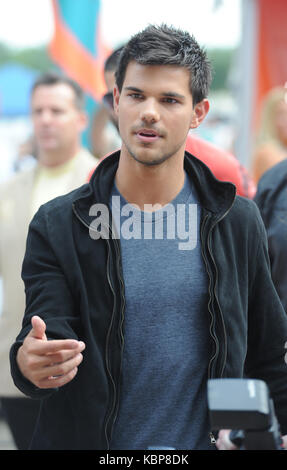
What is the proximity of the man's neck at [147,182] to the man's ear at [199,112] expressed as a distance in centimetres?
15

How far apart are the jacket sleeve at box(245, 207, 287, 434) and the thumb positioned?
2.62 feet

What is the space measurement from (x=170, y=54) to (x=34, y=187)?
7.42 ft

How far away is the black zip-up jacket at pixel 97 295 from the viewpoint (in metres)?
2.63

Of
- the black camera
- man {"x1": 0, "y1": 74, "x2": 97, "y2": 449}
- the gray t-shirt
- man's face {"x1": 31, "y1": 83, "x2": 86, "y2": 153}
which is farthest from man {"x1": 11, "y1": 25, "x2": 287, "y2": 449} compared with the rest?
man's face {"x1": 31, "y1": 83, "x2": 86, "y2": 153}

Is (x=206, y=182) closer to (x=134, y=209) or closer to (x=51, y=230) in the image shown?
(x=134, y=209)

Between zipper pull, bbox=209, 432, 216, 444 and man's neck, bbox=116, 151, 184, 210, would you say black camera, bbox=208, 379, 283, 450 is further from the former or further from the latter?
man's neck, bbox=116, 151, 184, 210

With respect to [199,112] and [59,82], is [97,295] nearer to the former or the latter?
[199,112]

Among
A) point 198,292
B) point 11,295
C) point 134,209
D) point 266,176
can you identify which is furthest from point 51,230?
point 11,295

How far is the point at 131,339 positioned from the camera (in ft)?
8.83

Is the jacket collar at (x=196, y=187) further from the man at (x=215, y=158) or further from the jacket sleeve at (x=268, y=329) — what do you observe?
the man at (x=215, y=158)

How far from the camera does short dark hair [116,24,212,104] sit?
276 centimetres

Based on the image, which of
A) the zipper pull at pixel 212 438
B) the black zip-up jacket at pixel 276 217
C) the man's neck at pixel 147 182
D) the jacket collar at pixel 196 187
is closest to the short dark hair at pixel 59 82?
the black zip-up jacket at pixel 276 217

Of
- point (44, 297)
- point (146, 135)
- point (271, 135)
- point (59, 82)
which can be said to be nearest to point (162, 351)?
point (44, 297)
